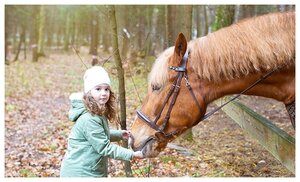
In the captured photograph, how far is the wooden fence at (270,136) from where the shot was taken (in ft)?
9.32

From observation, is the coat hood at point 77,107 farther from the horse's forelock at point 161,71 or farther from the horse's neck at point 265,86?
the horse's neck at point 265,86

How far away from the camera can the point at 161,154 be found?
576cm

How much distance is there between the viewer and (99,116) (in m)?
2.99

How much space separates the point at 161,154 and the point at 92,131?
298cm

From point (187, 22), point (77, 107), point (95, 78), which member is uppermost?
point (187, 22)

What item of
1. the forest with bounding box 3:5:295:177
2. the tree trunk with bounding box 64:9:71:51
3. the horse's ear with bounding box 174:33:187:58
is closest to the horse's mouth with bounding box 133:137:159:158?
the horse's ear with bounding box 174:33:187:58

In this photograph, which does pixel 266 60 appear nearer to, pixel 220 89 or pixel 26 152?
pixel 220 89

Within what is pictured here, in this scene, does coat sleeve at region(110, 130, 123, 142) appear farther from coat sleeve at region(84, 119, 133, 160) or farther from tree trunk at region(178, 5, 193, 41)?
tree trunk at region(178, 5, 193, 41)

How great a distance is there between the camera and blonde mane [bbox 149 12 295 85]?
2.84m

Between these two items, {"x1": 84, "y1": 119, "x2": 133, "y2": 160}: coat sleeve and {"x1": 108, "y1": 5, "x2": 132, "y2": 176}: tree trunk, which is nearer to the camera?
{"x1": 84, "y1": 119, "x2": 133, "y2": 160}: coat sleeve

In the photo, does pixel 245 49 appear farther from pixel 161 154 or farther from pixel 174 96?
pixel 161 154

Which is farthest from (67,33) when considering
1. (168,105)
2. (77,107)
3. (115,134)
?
(168,105)

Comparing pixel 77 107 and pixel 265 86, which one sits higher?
pixel 265 86

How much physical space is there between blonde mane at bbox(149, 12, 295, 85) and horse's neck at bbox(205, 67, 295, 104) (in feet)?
0.22
